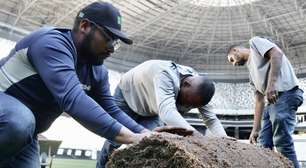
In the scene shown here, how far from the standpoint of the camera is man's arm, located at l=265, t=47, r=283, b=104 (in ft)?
12.2

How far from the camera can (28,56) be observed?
2.04 meters

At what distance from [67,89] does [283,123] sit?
2.38 meters

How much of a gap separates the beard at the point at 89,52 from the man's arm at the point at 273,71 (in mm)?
1989

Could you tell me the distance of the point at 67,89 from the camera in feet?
6.21

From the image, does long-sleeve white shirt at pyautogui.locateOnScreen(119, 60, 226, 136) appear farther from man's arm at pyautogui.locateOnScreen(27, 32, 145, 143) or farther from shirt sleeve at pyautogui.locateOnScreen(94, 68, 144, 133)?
man's arm at pyautogui.locateOnScreen(27, 32, 145, 143)

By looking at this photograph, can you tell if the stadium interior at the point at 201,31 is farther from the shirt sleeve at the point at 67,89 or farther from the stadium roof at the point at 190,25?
the shirt sleeve at the point at 67,89

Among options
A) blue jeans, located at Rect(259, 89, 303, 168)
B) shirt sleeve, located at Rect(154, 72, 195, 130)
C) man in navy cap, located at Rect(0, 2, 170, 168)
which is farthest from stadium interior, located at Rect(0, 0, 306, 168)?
man in navy cap, located at Rect(0, 2, 170, 168)

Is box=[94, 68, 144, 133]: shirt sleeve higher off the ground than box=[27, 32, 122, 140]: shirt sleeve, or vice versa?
box=[27, 32, 122, 140]: shirt sleeve

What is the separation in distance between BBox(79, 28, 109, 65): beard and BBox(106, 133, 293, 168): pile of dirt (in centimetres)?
51

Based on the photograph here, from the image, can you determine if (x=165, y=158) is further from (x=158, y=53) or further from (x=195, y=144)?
(x=158, y=53)

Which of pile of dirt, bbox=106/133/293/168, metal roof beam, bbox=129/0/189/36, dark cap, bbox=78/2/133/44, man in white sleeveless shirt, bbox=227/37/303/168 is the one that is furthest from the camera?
metal roof beam, bbox=129/0/189/36

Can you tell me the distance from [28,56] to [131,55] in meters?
26.1

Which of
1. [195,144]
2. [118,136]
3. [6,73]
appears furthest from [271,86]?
[6,73]

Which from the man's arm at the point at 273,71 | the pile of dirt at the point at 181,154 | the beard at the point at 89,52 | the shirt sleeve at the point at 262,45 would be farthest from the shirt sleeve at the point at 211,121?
the beard at the point at 89,52
